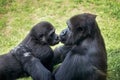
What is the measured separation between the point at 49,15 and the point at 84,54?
4190 millimetres

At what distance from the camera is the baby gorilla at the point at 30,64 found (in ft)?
20.6

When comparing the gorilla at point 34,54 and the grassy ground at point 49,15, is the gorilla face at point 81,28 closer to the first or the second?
the gorilla at point 34,54

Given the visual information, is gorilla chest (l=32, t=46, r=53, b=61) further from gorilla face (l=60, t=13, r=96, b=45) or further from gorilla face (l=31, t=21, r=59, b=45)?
gorilla face (l=60, t=13, r=96, b=45)

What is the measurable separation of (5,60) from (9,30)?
289 cm

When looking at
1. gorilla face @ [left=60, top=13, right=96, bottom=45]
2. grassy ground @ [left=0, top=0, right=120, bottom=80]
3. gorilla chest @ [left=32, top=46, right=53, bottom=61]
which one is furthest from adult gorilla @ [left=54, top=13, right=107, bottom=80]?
grassy ground @ [left=0, top=0, right=120, bottom=80]

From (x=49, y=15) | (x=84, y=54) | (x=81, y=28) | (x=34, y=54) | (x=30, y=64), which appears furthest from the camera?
(x=49, y=15)

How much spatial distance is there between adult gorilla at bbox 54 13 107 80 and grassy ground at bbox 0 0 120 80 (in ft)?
9.11

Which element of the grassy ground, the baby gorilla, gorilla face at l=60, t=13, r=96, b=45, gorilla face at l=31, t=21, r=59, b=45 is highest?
gorilla face at l=60, t=13, r=96, b=45

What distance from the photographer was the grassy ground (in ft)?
29.9

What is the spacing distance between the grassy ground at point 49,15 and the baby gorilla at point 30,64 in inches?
85.2

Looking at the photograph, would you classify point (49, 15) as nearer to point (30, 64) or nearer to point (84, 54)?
point (30, 64)

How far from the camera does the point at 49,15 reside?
9.84 meters

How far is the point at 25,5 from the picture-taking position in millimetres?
10195

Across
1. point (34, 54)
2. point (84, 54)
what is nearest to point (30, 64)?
point (34, 54)
